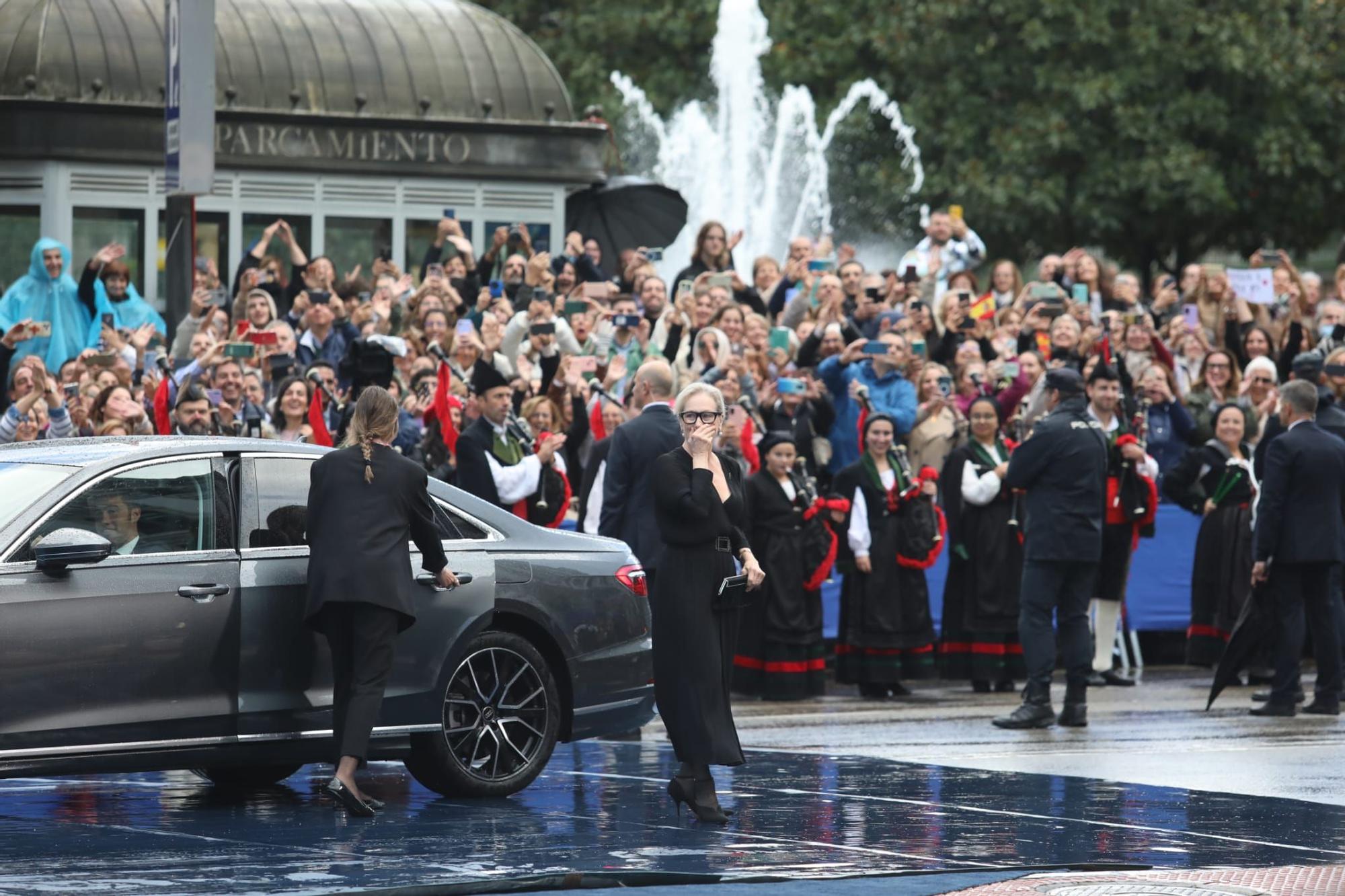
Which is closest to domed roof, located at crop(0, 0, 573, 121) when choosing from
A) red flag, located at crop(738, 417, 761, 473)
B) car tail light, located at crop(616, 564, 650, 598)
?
red flag, located at crop(738, 417, 761, 473)

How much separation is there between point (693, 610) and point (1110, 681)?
794 centimetres

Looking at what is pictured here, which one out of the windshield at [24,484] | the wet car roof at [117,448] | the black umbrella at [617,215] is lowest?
the windshield at [24,484]

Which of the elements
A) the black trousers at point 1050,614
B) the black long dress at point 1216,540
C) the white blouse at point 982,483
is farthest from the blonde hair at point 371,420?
the black long dress at point 1216,540

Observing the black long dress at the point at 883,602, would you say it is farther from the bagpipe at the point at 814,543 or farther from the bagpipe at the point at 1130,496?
the bagpipe at the point at 1130,496

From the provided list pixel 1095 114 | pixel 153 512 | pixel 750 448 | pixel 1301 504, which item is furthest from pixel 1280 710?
pixel 1095 114

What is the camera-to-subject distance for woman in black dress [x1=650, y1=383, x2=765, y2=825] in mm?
11039

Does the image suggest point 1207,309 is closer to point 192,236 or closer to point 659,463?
point 192,236

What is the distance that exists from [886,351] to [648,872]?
9.22 m

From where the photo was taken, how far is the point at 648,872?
9.31 m

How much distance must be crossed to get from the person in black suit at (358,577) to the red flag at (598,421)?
19.8 feet

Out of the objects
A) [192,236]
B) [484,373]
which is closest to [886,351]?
[484,373]

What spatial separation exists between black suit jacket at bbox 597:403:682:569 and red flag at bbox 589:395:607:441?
2698mm

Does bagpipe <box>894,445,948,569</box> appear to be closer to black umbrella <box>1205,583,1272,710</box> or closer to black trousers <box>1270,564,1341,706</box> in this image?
black umbrella <box>1205,583,1272,710</box>

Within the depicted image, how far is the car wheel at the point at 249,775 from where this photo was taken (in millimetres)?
12312
